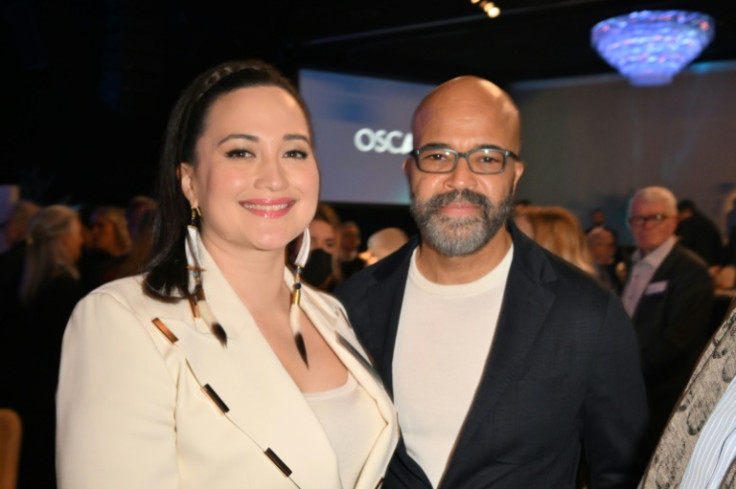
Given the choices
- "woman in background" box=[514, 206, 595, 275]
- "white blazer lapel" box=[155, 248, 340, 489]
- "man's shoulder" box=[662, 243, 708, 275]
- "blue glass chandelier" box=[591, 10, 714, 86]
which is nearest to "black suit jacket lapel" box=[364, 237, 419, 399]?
"white blazer lapel" box=[155, 248, 340, 489]

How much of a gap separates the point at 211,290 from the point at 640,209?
3.57 meters

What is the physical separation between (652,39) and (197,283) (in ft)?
21.2

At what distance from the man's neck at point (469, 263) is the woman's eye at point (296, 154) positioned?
54 cm

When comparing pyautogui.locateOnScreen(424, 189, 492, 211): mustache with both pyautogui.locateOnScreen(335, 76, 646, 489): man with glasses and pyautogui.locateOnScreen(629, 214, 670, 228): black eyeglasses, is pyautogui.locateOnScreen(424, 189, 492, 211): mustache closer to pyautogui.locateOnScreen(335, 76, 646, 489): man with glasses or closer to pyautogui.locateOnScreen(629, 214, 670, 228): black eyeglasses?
pyautogui.locateOnScreen(335, 76, 646, 489): man with glasses

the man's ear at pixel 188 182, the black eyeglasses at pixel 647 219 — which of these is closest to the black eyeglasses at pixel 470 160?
the man's ear at pixel 188 182

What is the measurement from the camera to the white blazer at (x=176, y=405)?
1371 millimetres

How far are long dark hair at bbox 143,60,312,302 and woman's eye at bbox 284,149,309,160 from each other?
0.52ft

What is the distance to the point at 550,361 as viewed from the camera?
1897mm

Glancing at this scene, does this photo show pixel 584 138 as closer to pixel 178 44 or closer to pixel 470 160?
pixel 178 44

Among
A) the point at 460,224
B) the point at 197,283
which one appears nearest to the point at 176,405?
the point at 197,283

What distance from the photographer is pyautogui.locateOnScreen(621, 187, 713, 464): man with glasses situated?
387 centimetres

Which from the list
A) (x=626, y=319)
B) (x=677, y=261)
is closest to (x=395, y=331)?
(x=626, y=319)

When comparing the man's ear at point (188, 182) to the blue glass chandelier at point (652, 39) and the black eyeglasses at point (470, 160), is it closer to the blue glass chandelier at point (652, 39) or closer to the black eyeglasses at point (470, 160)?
the black eyeglasses at point (470, 160)

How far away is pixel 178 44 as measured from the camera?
281 inches
